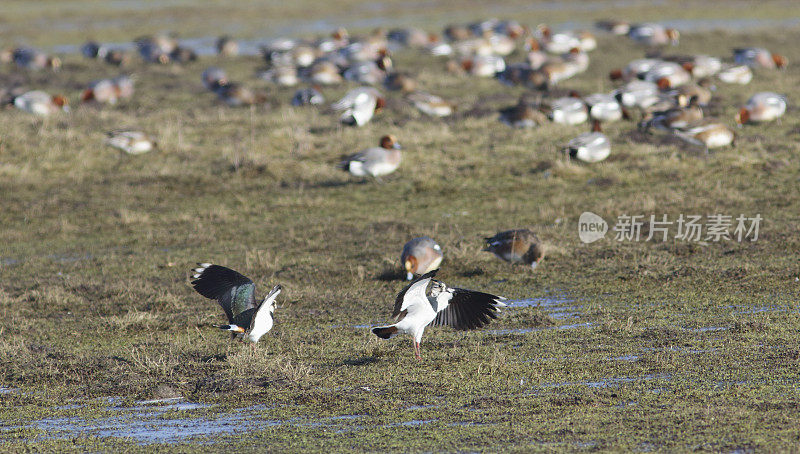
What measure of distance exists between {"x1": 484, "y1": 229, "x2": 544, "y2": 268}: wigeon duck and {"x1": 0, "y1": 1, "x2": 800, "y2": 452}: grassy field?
0.70ft

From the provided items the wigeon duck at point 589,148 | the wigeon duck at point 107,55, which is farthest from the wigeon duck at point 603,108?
the wigeon duck at point 107,55

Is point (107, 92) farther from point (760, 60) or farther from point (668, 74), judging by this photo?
point (760, 60)

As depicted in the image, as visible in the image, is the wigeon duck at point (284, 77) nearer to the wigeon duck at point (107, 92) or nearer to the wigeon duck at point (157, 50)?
the wigeon duck at point (107, 92)

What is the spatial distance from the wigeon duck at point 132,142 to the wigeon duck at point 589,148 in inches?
318

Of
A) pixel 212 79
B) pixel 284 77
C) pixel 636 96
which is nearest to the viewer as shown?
pixel 636 96

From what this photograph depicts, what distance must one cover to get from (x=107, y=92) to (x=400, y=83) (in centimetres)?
761

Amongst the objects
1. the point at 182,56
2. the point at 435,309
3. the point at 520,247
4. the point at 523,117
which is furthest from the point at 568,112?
the point at 182,56

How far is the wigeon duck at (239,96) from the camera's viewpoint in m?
23.8

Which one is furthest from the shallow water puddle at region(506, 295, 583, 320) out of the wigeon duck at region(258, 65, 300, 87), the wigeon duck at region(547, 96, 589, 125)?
the wigeon duck at region(258, 65, 300, 87)

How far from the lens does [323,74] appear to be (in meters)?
26.9

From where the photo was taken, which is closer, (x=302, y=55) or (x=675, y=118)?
(x=675, y=118)

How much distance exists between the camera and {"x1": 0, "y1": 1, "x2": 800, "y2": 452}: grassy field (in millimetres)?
6871

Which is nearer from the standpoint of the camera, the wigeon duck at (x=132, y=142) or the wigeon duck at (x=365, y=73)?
the wigeon duck at (x=132, y=142)

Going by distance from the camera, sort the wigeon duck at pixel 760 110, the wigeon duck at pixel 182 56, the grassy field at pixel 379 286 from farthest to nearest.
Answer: the wigeon duck at pixel 182 56
the wigeon duck at pixel 760 110
the grassy field at pixel 379 286
